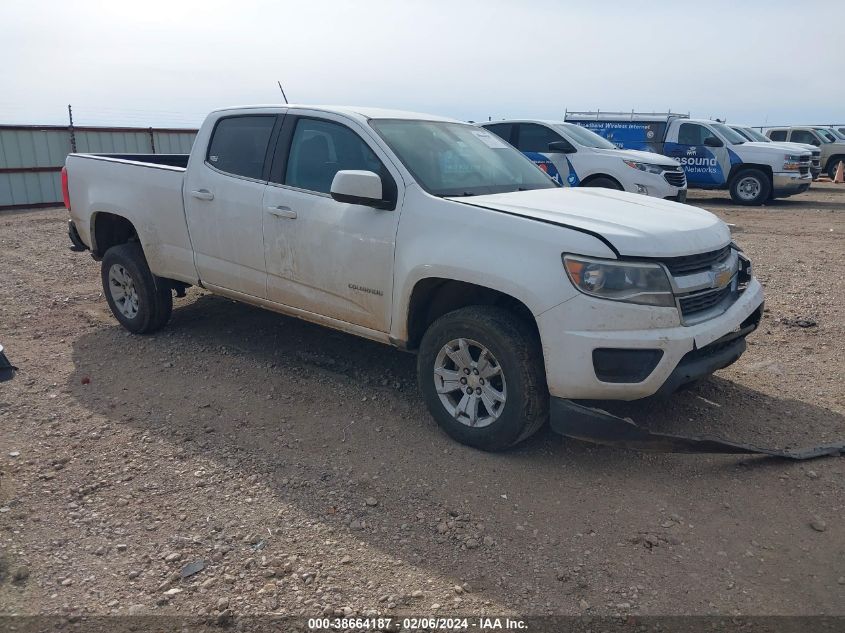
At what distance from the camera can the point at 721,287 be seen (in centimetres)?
385

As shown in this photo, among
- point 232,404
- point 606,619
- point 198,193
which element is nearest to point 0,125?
point 198,193

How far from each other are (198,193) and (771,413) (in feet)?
13.4

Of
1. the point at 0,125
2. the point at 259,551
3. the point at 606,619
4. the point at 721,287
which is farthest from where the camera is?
the point at 0,125

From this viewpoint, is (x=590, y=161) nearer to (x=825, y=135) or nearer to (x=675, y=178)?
(x=675, y=178)

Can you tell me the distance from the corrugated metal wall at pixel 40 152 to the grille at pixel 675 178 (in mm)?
11991

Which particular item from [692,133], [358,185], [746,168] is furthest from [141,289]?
[746,168]

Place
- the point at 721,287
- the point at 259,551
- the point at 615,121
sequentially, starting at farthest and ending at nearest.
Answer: the point at 615,121, the point at 721,287, the point at 259,551

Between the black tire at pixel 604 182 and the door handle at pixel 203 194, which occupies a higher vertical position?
the door handle at pixel 203 194

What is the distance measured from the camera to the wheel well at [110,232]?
19.9ft

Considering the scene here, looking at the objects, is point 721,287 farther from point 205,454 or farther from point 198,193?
point 198,193

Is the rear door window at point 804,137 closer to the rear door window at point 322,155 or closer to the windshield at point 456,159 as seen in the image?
the windshield at point 456,159

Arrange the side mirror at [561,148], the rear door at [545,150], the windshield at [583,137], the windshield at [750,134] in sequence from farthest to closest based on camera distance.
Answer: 1. the windshield at [750,134]
2. the windshield at [583,137]
3. the rear door at [545,150]
4. the side mirror at [561,148]

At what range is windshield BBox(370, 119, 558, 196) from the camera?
4.25m

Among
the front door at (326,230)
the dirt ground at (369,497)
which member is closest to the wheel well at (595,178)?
the dirt ground at (369,497)
